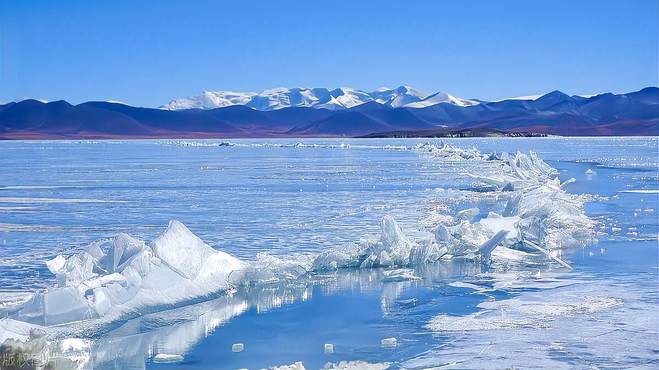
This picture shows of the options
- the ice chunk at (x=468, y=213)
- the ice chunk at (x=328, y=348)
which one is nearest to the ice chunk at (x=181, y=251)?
the ice chunk at (x=328, y=348)

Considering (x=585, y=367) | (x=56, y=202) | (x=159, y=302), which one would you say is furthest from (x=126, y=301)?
(x=56, y=202)

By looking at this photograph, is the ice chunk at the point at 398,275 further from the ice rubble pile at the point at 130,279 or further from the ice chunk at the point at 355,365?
the ice chunk at the point at 355,365

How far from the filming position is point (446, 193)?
571 inches

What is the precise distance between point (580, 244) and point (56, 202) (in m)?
8.66

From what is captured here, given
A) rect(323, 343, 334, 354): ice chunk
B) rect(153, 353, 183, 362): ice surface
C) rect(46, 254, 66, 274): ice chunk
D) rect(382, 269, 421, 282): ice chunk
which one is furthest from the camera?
rect(382, 269, 421, 282): ice chunk

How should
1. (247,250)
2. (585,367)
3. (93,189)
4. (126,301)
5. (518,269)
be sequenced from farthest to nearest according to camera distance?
(93,189)
(247,250)
(518,269)
(126,301)
(585,367)

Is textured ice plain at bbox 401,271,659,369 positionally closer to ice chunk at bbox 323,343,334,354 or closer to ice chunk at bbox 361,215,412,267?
ice chunk at bbox 323,343,334,354

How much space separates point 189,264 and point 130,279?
628 mm

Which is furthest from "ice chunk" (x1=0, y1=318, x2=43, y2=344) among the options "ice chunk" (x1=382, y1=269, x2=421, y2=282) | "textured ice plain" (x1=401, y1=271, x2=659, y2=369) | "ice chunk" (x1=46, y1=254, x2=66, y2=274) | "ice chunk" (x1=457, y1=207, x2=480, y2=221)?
"ice chunk" (x1=457, y1=207, x2=480, y2=221)

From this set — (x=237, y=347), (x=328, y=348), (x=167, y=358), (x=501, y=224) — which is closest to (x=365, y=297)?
(x=328, y=348)

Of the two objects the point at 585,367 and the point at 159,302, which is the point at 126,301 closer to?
the point at 159,302

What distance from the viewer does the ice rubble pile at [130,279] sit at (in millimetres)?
5035

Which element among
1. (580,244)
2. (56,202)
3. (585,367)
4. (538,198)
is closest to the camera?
(585,367)

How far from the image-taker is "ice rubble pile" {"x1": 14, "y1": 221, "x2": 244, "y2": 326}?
16.5ft
